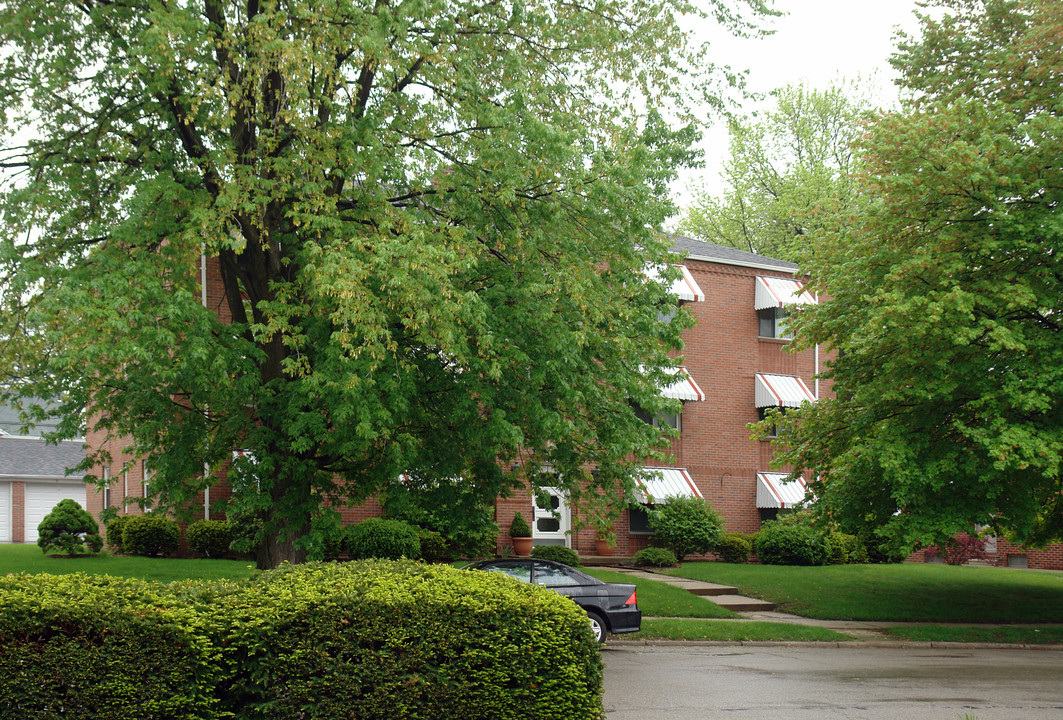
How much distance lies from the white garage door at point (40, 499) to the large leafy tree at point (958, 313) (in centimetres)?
3371

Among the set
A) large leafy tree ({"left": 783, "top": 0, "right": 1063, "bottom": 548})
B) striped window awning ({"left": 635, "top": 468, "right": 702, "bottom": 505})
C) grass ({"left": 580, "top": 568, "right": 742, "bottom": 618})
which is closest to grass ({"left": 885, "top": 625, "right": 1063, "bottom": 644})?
large leafy tree ({"left": 783, "top": 0, "right": 1063, "bottom": 548})

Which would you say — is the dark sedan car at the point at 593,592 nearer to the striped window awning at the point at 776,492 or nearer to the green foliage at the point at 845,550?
the green foliage at the point at 845,550

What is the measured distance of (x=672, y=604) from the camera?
20188 mm

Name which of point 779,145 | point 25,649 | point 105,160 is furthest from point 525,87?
point 779,145

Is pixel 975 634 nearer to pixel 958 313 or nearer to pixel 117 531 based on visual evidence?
pixel 958 313

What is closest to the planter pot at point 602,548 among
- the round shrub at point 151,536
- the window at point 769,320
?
the window at point 769,320

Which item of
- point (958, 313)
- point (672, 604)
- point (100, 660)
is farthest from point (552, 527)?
point (100, 660)

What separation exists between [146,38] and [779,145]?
4367 centimetres

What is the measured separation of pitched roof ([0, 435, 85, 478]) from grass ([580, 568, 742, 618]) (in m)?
27.6

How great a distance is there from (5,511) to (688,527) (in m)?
29.5

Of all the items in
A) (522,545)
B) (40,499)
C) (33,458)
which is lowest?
(522,545)

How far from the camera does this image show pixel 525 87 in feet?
44.8

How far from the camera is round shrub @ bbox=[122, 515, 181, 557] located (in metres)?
23.5

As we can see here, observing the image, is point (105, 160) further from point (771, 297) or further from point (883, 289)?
point (771, 297)
